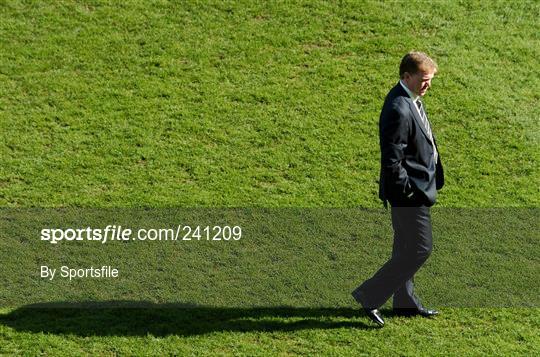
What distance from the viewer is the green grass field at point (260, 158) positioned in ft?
27.6

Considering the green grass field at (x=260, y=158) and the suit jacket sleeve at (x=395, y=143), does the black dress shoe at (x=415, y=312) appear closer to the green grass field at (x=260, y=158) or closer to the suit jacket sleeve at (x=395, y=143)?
the green grass field at (x=260, y=158)

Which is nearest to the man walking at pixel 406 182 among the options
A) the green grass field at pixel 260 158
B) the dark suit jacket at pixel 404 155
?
the dark suit jacket at pixel 404 155

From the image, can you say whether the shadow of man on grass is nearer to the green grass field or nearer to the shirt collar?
the green grass field

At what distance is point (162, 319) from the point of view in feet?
27.8

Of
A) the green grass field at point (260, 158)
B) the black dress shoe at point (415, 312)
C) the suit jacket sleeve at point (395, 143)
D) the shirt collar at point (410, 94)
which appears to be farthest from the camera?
the black dress shoe at point (415, 312)

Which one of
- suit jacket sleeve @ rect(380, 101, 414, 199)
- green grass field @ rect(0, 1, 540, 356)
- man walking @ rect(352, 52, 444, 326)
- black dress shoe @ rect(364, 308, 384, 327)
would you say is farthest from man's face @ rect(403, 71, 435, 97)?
green grass field @ rect(0, 1, 540, 356)

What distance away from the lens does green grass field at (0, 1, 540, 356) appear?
8422 millimetres

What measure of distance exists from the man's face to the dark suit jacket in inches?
2.9

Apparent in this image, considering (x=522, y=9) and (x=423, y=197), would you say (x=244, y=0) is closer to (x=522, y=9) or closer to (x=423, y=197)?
(x=522, y=9)

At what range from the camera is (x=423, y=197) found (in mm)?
8078

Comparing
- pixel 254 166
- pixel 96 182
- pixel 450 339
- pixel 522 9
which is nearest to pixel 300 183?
pixel 254 166

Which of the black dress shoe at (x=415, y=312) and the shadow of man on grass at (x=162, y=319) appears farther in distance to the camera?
the black dress shoe at (x=415, y=312)

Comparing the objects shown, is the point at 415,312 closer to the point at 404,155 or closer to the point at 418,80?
the point at 404,155

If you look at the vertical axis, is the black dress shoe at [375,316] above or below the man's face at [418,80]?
below
